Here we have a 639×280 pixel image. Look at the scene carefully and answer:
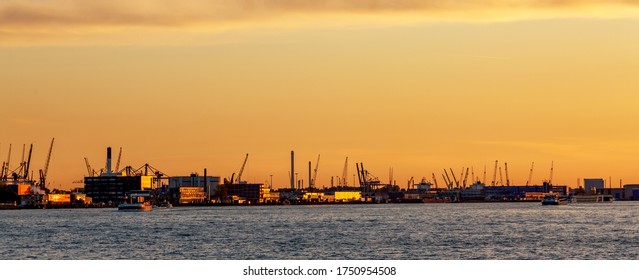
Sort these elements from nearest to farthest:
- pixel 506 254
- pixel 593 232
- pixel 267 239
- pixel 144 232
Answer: pixel 506 254, pixel 267 239, pixel 593 232, pixel 144 232

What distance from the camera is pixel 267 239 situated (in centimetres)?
8338

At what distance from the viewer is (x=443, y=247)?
237 ft

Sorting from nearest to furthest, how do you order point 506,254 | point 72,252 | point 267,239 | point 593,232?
point 506,254 < point 72,252 < point 267,239 < point 593,232

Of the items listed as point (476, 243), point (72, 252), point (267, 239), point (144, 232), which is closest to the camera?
point (72, 252)

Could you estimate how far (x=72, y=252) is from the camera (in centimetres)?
7038
